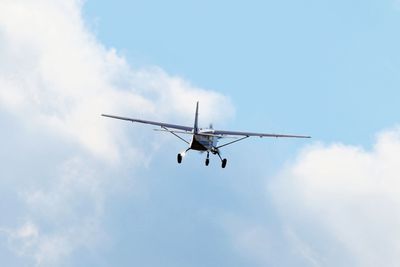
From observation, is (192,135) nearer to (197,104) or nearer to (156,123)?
(197,104)

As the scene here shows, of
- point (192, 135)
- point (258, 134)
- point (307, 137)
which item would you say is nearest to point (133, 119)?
point (192, 135)

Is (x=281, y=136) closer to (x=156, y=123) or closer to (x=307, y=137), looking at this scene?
(x=307, y=137)

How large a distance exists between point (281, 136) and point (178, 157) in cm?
2065

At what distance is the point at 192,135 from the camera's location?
8200 cm

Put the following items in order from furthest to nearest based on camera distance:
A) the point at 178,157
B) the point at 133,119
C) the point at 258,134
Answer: the point at 258,134, the point at 133,119, the point at 178,157

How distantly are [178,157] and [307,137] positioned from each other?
2168cm

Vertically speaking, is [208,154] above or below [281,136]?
below

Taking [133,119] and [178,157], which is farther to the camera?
[133,119]

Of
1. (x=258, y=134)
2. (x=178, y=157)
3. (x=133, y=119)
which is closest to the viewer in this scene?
(x=178, y=157)

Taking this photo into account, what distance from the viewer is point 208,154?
84125 mm

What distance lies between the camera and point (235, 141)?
9000 centimetres

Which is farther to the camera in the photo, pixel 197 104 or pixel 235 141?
pixel 235 141

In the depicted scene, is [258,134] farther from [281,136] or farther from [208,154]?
[208,154]

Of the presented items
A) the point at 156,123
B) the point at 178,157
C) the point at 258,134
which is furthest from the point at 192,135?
the point at 258,134
